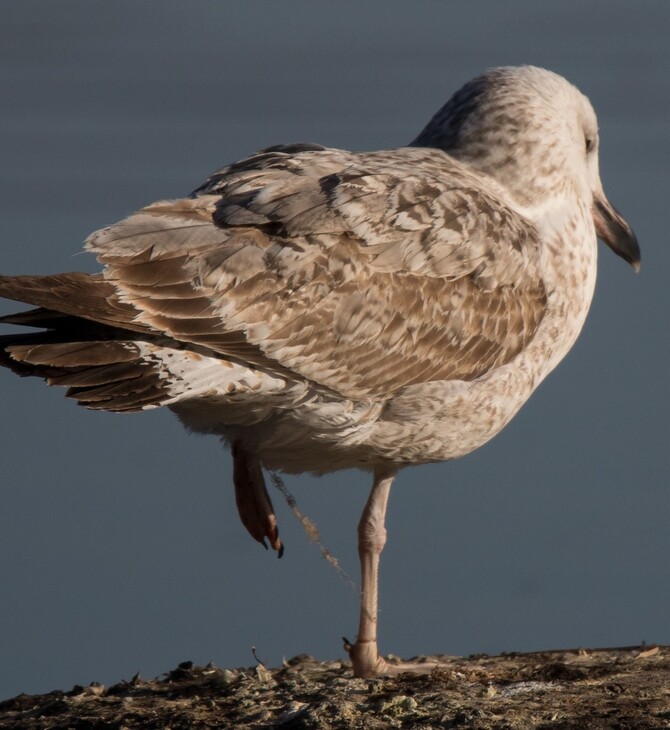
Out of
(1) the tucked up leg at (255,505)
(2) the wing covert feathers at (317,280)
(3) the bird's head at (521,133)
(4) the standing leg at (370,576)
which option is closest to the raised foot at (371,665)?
(4) the standing leg at (370,576)

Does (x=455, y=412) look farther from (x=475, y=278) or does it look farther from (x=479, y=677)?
(x=479, y=677)

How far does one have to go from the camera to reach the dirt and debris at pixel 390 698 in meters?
6.61

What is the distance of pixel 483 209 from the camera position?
769cm

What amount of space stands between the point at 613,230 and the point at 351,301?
281 centimetres

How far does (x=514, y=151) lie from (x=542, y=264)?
72cm

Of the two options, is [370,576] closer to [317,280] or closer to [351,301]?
[351,301]

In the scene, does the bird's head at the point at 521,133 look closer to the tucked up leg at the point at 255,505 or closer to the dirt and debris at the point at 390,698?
the tucked up leg at the point at 255,505

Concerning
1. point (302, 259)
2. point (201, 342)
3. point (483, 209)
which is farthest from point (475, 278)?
point (201, 342)

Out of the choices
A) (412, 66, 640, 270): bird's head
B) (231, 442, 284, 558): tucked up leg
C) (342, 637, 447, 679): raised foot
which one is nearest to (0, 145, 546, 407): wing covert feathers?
(412, 66, 640, 270): bird's head

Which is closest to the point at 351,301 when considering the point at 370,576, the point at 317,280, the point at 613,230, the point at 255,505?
the point at 317,280

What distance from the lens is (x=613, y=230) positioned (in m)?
9.45

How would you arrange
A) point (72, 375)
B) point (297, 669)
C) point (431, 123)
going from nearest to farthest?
point (72, 375)
point (297, 669)
point (431, 123)

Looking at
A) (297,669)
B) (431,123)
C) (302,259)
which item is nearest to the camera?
(302,259)

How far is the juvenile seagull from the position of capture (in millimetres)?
6598
